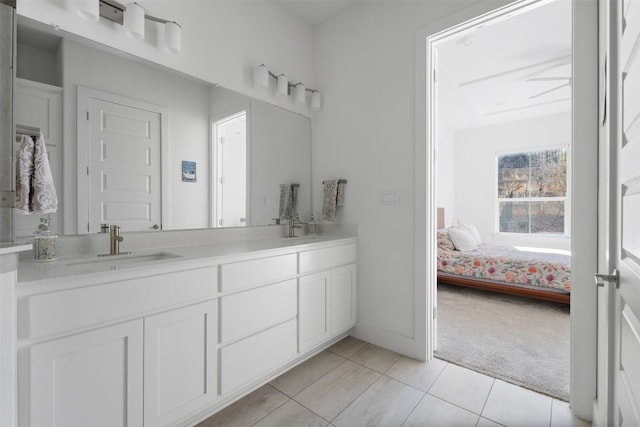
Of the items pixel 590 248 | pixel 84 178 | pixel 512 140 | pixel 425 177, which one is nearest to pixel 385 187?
pixel 425 177

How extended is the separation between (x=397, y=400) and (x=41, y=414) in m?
1.61

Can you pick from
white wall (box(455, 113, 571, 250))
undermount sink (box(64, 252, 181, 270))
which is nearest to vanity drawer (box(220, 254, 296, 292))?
undermount sink (box(64, 252, 181, 270))

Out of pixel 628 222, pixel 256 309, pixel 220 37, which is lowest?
pixel 256 309

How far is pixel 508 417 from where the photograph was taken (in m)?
1.55

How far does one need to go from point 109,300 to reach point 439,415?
1.70 meters

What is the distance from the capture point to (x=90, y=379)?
1098 mm

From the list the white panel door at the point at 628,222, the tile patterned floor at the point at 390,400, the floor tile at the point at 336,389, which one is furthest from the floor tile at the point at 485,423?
the white panel door at the point at 628,222

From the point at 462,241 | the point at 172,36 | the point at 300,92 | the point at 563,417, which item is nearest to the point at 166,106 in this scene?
the point at 172,36

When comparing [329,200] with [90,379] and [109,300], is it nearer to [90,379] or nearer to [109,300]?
[109,300]

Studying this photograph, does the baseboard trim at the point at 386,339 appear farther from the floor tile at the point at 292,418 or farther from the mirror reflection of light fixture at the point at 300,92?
the mirror reflection of light fixture at the point at 300,92

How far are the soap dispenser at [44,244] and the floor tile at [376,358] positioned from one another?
6.22ft

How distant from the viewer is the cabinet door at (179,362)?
1259 millimetres

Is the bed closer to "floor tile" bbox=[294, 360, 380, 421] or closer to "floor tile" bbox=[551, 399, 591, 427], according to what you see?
"floor tile" bbox=[551, 399, 591, 427]

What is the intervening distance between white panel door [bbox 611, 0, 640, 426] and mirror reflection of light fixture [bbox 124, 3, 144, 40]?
197 centimetres
